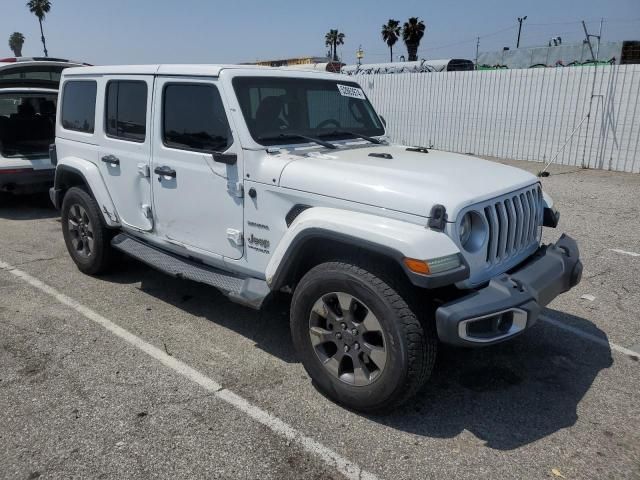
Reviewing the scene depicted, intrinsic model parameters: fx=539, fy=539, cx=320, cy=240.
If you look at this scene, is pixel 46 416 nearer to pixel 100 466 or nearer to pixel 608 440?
pixel 100 466

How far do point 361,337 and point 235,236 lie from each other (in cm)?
122

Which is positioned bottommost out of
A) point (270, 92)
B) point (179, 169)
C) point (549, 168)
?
point (549, 168)

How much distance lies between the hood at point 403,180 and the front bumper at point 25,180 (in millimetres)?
6120

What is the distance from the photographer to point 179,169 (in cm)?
407

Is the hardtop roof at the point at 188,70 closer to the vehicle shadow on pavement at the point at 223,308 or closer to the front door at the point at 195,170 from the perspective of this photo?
the front door at the point at 195,170

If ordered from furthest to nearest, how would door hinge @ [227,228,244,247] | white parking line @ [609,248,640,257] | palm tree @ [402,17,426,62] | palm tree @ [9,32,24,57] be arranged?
palm tree @ [9,32,24,57]
palm tree @ [402,17,426,62]
white parking line @ [609,248,640,257]
door hinge @ [227,228,244,247]

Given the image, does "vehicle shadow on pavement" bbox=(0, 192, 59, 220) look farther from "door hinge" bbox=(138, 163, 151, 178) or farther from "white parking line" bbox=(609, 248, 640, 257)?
"white parking line" bbox=(609, 248, 640, 257)

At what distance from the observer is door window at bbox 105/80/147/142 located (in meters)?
4.44

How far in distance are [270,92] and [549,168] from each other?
34.8 ft

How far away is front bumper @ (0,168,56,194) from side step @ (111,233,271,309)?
4017mm

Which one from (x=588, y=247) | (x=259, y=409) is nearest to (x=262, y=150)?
(x=259, y=409)

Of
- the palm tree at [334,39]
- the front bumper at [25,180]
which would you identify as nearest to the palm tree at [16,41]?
the palm tree at [334,39]

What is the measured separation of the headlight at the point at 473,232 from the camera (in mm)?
2971

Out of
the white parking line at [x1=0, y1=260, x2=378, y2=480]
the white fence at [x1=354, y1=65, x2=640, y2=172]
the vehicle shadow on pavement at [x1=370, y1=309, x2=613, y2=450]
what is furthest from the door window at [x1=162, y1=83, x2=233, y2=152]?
the white fence at [x1=354, y1=65, x2=640, y2=172]
